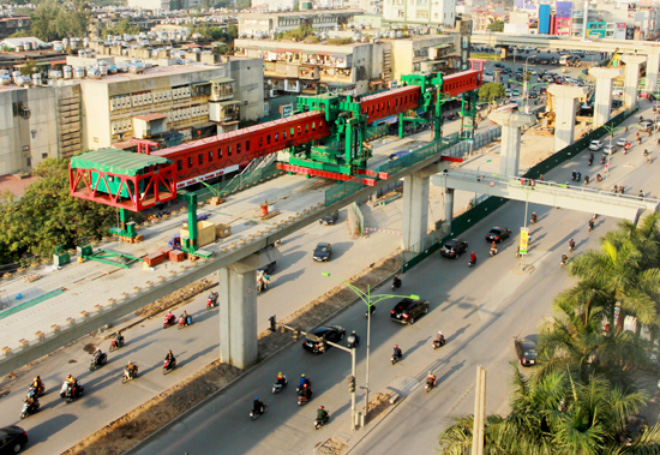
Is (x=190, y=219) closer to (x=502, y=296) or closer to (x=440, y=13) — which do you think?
(x=502, y=296)

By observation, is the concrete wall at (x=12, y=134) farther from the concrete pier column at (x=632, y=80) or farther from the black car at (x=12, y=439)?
the concrete pier column at (x=632, y=80)

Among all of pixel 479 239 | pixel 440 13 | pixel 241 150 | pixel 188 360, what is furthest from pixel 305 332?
pixel 440 13

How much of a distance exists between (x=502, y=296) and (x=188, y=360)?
23.6 m

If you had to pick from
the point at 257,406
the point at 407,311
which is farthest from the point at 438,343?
the point at 257,406

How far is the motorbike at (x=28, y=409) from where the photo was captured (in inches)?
1540

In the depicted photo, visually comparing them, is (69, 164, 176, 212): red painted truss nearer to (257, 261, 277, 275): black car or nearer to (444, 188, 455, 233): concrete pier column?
(257, 261, 277, 275): black car

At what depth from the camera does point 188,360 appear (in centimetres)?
4503

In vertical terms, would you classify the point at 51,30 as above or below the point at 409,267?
above

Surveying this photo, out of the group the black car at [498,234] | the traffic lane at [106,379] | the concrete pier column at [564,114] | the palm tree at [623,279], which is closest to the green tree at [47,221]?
the traffic lane at [106,379]

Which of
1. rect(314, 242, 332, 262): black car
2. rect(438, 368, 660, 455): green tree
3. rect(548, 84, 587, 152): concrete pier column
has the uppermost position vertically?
rect(548, 84, 587, 152): concrete pier column

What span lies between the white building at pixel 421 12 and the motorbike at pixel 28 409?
149792mm

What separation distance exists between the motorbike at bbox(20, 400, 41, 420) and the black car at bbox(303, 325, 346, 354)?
15.8 m

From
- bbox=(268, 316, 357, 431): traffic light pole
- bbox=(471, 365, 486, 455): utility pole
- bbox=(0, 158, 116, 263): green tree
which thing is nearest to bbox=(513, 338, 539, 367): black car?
bbox=(268, 316, 357, 431): traffic light pole

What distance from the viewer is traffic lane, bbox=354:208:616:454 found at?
123 feet
